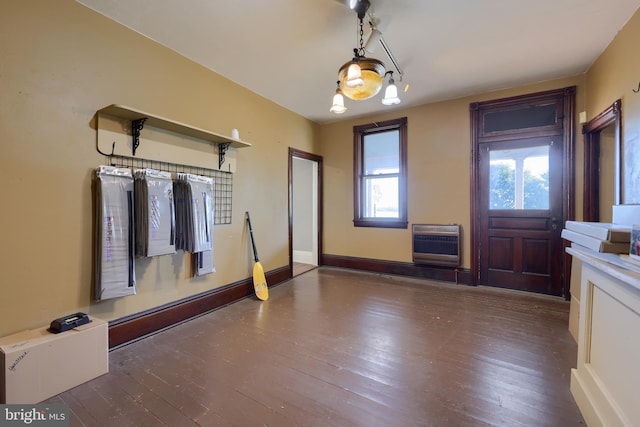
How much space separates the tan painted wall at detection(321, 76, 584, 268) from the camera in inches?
155

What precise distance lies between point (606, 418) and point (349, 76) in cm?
237

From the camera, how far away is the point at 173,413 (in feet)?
4.99

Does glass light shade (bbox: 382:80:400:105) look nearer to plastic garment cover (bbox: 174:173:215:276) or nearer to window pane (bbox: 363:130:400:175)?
plastic garment cover (bbox: 174:173:215:276)

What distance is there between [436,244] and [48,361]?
4236mm

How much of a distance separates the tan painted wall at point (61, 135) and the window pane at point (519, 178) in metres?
3.93

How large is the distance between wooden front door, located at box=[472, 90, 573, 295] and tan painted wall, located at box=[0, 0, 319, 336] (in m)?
3.81

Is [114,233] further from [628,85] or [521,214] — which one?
[521,214]

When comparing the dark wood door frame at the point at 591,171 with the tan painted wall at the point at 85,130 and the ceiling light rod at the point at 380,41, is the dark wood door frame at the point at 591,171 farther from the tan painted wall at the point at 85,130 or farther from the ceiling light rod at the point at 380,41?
the ceiling light rod at the point at 380,41

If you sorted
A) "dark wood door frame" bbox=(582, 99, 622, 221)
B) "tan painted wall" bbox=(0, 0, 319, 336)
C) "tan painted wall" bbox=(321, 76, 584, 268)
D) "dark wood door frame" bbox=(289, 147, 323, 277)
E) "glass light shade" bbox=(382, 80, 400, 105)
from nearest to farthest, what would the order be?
1. "tan painted wall" bbox=(0, 0, 319, 336)
2. "glass light shade" bbox=(382, 80, 400, 105)
3. "dark wood door frame" bbox=(582, 99, 622, 221)
4. "tan painted wall" bbox=(321, 76, 584, 268)
5. "dark wood door frame" bbox=(289, 147, 323, 277)

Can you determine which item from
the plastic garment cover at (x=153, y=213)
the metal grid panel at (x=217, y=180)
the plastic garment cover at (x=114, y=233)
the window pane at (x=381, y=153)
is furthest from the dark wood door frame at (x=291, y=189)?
the plastic garment cover at (x=114, y=233)

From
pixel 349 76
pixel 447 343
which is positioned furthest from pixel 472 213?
pixel 349 76

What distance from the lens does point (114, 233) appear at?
6.94 ft

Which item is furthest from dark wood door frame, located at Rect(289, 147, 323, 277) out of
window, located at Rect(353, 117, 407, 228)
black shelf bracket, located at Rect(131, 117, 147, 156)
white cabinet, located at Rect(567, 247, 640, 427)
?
white cabinet, located at Rect(567, 247, 640, 427)

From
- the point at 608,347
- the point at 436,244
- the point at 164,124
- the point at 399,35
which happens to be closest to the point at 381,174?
the point at 436,244
